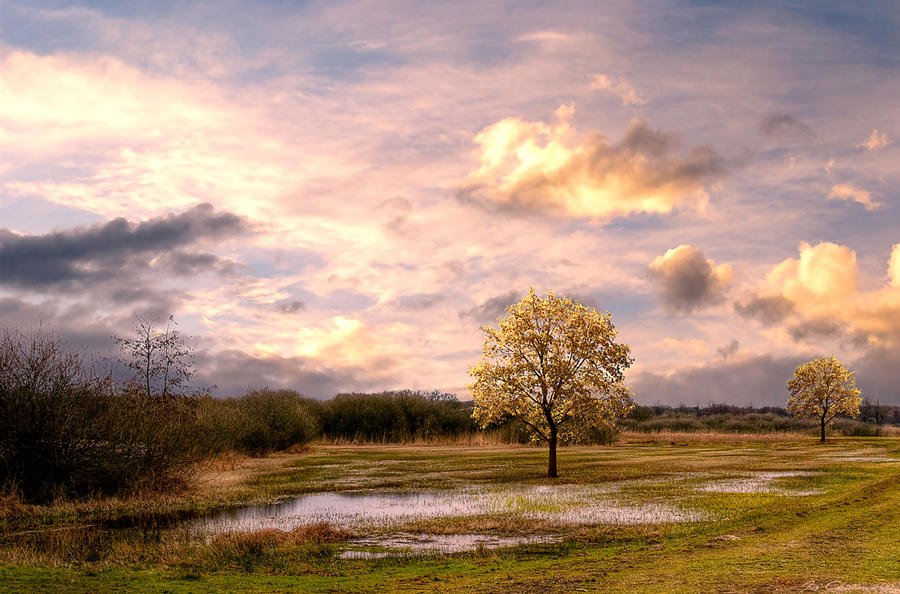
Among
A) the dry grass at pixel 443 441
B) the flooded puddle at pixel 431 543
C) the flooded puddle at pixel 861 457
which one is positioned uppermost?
the flooded puddle at pixel 431 543

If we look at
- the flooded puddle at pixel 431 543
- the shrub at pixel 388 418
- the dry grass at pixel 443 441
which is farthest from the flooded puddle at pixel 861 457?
the shrub at pixel 388 418

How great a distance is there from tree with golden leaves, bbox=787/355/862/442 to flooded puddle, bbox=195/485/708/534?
48.4 meters

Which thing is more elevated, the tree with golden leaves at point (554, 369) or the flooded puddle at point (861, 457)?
the tree with golden leaves at point (554, 369)

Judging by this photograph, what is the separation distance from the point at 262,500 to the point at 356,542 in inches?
426

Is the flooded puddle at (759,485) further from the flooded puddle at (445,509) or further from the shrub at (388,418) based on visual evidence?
the shrub at (388,418)

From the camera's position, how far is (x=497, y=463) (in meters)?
42.8

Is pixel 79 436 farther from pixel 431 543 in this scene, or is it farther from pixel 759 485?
pixel 759 485

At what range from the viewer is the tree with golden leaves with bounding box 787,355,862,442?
66.3 meters

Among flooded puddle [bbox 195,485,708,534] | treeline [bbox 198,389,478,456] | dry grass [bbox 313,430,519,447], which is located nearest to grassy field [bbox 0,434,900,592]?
flooded puddle [bbox 195,485,708,534]

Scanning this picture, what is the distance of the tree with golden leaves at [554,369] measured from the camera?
32.5 m

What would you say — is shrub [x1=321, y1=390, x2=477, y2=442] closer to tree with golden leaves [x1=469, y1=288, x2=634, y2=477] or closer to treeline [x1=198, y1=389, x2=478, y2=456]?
treeline [x1=198, y1=389, x2=478, y2=456]

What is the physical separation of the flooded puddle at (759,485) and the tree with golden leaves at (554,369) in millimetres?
5487

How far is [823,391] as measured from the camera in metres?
67.2

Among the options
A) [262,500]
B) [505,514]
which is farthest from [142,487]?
[505,514]
